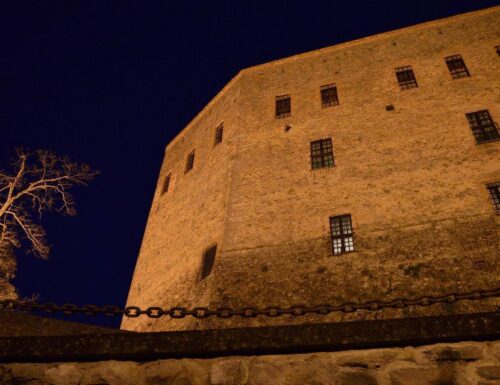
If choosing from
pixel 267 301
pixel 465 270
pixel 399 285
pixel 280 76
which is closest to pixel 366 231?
pixel 399 285

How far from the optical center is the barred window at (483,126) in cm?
1308

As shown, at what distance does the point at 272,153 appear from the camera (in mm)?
15461

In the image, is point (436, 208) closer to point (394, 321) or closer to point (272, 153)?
point (272, 153)

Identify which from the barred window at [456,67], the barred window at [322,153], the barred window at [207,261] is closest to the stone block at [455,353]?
the barred window at [207,261]

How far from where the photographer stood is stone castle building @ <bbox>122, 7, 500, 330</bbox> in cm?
1121

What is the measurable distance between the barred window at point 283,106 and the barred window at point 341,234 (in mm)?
5635

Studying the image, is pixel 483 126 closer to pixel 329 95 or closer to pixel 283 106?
pixel 329 95

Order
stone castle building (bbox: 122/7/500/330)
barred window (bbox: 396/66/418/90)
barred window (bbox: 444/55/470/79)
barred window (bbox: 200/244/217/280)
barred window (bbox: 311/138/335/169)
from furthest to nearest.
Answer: barred window (bbox: 396/66/418/90) → barred window (bbox: 444/55/470/79) → barred window (bbox: 311/138/335/169) → barred window (bbox: 200/244/217/280) → stone castle building (bbox: 122/7/500/330)

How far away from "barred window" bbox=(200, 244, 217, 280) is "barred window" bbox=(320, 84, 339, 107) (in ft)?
24.2

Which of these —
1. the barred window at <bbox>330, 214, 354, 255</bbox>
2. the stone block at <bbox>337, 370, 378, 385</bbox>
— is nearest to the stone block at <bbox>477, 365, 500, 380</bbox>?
the stone block at <bbox>337, 370, 378, 385</bbox>

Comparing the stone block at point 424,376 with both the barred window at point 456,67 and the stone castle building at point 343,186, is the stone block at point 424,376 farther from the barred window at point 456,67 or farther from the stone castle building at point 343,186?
the barred window at point 456,67

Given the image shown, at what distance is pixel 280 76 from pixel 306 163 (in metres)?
5.66

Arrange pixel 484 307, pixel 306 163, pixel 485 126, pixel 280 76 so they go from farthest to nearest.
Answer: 1. pixel 280 76
2. pixel 306 163
3. pixel 485 126
4. pixel 484 307

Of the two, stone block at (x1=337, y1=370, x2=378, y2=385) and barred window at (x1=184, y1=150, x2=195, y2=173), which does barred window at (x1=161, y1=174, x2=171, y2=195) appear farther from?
stone block at (x1=337, y1=370, x2=378, y2=385)
